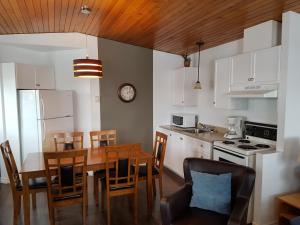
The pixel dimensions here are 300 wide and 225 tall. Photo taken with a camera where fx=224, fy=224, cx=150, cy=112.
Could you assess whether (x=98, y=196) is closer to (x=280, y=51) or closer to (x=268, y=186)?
(x=268, y=186)

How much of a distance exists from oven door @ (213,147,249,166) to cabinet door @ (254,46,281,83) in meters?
0.97

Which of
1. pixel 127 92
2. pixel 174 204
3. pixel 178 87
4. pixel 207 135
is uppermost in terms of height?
pixel 178 87

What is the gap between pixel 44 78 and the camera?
15.1ft

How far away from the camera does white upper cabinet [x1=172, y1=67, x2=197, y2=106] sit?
4.52 meters

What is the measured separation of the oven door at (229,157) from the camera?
2645mm

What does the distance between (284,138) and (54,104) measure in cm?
375

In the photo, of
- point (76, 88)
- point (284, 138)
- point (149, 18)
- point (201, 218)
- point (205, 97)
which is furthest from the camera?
point (76, 88)

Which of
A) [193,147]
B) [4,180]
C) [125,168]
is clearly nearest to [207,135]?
[193,147]

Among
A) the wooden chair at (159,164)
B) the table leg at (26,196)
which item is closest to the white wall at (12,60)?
the table leg at (26,196)

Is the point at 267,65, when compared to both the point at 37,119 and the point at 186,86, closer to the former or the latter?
the point at 186,86

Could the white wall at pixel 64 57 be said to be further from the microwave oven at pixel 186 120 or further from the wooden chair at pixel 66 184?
the wooden chair at pixel 66 184

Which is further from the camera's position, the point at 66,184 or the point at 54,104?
the point at 54,104

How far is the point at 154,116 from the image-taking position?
5016 mm

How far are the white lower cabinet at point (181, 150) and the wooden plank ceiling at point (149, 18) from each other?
5.58 ft
